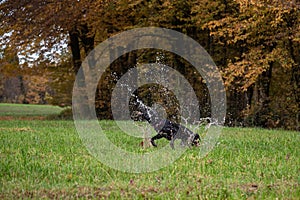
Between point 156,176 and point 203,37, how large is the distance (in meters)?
19.3

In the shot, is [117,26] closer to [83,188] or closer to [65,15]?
[65,15]

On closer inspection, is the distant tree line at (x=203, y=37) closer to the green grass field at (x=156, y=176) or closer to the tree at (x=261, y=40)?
the tree at (x=261, y=40)

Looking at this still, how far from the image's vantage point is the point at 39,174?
6.97 metres

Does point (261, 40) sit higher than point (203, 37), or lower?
lower

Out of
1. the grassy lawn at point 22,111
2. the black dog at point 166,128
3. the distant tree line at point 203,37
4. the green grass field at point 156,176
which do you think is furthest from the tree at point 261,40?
the grassy lawn at point 22,111

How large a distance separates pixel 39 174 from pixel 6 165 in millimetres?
882

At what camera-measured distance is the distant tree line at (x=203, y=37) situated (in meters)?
19.6

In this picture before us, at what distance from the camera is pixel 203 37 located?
25531 millimetres

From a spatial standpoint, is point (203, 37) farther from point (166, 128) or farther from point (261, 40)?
point (166, 128)

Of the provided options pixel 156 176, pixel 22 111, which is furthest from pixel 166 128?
pixel 22 111

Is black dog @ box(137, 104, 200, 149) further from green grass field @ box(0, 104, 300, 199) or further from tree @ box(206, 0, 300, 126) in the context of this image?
tree @ box(206, 0, 300, 126)

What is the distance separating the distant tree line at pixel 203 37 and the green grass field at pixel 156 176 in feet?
33.4

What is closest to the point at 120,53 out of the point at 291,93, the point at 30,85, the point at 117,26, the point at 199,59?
the point at 117,26

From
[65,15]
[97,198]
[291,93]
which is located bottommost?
[97,198]
